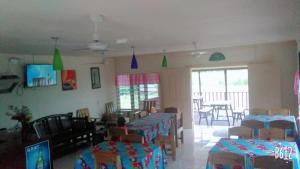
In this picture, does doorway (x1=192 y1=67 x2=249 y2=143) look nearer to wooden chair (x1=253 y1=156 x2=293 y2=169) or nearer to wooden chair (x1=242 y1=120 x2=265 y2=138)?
wooden chair (x1=242 y1=120 x2=265 y2=138)

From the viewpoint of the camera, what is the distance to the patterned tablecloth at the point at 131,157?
8.90 ft

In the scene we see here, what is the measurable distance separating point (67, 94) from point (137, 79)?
2351 millimetres

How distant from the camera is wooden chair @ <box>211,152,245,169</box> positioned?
247 centimetres

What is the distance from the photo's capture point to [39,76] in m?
5.62

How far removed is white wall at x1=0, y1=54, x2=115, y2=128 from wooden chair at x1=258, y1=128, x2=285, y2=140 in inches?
191

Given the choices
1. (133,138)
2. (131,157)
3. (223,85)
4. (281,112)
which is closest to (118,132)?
(133,138)

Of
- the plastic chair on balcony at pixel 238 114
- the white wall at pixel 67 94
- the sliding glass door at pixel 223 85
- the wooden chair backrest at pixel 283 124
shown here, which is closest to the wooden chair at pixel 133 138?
the wooden chair backrest at pixel 283 124

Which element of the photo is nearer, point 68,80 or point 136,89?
point 68,80

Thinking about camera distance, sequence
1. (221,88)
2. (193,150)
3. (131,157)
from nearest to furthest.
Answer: (131,157) → (193,150) → (221,88)

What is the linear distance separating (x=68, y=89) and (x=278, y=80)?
18.1ft

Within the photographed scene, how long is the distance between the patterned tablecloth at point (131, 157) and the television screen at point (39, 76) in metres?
3.11

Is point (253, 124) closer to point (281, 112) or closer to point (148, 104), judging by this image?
point (281, 112)

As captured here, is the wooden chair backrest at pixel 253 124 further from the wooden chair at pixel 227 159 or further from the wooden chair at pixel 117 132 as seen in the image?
the wooden chair at pixel 117 132

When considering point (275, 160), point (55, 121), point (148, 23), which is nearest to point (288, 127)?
point (275, 160)
